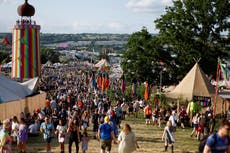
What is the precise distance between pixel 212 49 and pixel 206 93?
1355cm

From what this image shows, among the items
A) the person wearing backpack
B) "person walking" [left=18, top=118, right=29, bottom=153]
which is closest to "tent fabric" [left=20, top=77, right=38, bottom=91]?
"person walking" [left=18, top=118, right=29, bottom=153]

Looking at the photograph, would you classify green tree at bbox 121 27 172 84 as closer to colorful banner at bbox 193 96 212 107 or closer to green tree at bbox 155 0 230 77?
green tree at bbox 155 0 230 77

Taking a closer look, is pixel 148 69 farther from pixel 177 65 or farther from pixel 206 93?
pixel 206 93

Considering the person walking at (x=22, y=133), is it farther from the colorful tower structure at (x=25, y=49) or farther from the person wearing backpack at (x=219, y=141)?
the colorful tower structure at (x=25, y=49)

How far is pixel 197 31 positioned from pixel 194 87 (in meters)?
14.3

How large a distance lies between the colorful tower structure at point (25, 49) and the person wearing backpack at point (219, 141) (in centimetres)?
3091

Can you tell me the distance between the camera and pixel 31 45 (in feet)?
125

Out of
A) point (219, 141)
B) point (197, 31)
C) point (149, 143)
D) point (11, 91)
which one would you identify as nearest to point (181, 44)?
point (197, 31)

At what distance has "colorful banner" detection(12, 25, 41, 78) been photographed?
3794 centimetres

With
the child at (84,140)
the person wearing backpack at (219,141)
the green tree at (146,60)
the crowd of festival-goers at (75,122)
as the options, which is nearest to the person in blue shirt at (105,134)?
the crowd of festival-goers at (75,122)

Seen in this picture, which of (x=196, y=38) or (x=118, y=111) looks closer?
(x=118, y=111)

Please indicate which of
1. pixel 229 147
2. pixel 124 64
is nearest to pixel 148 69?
pixel 124 64

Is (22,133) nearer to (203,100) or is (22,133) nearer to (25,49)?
(203,100)

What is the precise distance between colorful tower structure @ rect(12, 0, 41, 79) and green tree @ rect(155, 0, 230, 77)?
1062cm
